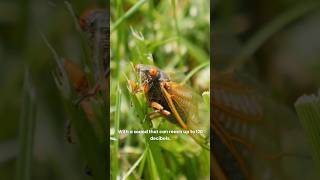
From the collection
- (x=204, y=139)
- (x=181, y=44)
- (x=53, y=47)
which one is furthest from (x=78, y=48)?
(x=204, y=139)

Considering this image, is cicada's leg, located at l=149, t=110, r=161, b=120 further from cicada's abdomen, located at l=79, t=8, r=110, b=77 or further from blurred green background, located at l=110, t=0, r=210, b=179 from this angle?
cicada's abdomen, located at l=79, t=8, r=110, b=77

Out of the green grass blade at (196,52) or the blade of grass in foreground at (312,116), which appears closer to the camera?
the blade of grass in foreground at (312,116)

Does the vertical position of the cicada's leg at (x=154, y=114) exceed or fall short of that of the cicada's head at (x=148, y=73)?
it falls short

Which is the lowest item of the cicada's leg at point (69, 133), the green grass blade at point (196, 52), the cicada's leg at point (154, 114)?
the cicada's leg at point (69, 133)

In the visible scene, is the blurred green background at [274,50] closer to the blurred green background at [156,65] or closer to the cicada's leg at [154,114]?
the blurred green background at [156,65]

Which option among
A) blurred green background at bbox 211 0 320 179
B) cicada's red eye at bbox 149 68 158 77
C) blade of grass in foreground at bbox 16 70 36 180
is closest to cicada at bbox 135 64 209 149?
cicada's red eye at bbox 149 68 158 77

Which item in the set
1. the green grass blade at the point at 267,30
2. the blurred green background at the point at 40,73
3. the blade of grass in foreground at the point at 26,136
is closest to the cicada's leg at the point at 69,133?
the blurred green background at the point at 40,73

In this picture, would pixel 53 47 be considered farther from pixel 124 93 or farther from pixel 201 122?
pixel 201 122
